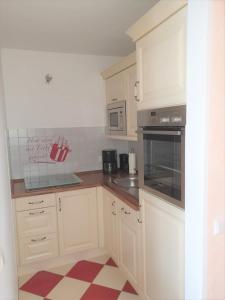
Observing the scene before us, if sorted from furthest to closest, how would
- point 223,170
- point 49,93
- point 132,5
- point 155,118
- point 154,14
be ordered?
point 49,93 < point 132,5 < point 155,118 < point 154,14 < point 223,170

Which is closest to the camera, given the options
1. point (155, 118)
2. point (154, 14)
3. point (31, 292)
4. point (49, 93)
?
point (154, 14)

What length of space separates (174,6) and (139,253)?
1.66 m

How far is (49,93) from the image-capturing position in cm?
281

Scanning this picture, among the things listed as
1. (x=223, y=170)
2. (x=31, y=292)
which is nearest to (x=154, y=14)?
(x=223, y=170)

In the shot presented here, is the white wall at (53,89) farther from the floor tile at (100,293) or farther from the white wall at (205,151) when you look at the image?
the white wall at (205,151)

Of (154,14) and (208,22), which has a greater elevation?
(154,14)

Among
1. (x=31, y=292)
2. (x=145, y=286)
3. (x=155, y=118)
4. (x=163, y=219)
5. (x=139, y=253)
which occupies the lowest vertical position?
(x=31, y=292)

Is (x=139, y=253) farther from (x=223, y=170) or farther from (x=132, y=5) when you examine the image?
(x=132, y=5)

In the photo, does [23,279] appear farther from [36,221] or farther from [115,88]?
[115,88]

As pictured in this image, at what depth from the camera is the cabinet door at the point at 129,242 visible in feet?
6.30

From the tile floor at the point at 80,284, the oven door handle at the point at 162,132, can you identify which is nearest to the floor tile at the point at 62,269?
the tile floor at the point at 80,284

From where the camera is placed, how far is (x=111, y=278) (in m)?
2.26

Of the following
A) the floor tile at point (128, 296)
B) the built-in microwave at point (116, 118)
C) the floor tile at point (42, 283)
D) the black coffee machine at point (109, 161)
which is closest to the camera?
the floor tile at point (128, 296)

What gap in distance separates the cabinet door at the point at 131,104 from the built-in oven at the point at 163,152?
0.60m
